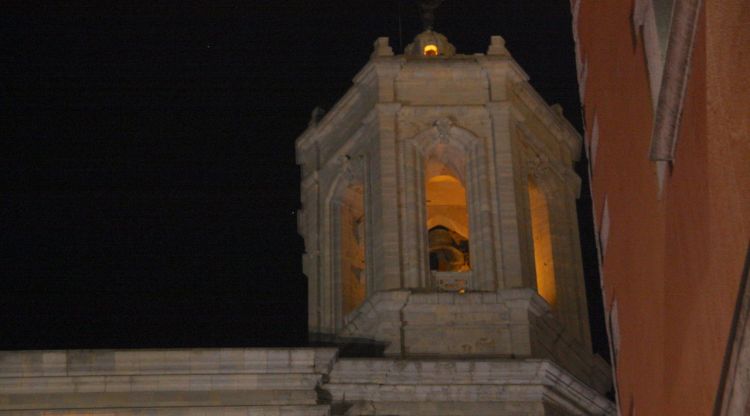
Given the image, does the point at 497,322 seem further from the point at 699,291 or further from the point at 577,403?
the point at 699,291

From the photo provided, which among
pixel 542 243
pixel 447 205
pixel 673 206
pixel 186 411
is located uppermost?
pixel 447 205

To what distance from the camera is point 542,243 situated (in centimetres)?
2403

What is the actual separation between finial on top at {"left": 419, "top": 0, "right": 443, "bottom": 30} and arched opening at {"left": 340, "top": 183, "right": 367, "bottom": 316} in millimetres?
3467

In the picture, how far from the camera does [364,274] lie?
23.8 meters

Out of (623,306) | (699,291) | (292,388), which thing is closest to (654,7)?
(699,291)

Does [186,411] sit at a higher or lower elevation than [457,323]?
lower

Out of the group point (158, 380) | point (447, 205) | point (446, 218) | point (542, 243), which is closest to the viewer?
point (158, 380)

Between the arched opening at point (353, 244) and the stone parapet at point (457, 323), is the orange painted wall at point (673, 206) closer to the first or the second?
the stone parapet at point (457, 323)

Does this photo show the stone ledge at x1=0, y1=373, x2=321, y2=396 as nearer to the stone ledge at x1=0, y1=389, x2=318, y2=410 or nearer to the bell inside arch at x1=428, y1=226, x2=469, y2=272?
the stone ledge at x1=0, y1=389, x2=318, y2=410

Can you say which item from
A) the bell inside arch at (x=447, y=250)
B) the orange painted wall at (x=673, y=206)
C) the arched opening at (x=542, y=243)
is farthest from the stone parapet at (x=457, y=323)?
the orange painted wall at (x=673, y=206)

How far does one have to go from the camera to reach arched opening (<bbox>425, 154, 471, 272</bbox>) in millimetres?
24094

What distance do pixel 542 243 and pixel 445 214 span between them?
2.08 metres

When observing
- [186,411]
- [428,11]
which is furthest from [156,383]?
[428,11]

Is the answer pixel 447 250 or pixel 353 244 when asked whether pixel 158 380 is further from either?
pixel 447 250
